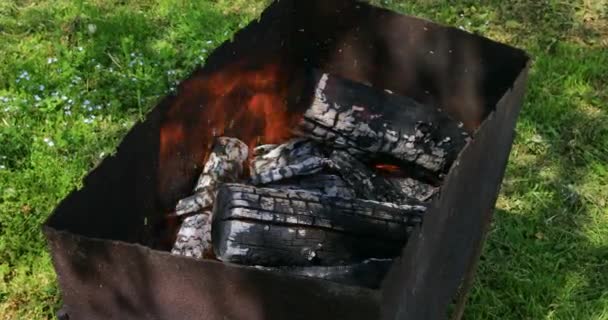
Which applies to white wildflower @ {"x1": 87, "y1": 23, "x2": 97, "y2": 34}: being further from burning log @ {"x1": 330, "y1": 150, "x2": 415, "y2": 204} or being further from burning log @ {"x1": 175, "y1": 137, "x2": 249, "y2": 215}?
burning log @ {"x1": 330, "y1": 150, "x2": 415, "y2": 204}

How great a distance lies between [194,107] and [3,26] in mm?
2716

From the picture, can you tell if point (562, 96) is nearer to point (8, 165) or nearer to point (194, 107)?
point (194, 107)

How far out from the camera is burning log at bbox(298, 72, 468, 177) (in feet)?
9.11

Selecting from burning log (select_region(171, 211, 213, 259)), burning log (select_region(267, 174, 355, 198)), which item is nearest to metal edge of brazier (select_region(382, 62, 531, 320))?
burning log (select_region(267, 174, 355, 198))

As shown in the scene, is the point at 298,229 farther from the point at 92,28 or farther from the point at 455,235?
the point at 92,28

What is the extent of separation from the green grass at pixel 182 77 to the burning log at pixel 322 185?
0.88m

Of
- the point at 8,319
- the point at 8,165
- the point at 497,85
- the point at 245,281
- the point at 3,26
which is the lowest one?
the point at 8,319

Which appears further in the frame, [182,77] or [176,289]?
[182,77]

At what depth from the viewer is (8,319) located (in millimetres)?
2971

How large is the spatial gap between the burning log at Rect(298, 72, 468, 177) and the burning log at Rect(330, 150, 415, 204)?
0.08 meters

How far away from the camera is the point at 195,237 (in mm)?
2383

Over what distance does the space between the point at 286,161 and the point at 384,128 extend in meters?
0.38

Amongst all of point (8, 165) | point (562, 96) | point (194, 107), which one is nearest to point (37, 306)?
point (8, 165)

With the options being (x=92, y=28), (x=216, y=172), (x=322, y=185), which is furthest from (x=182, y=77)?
(x=322, y=185)
